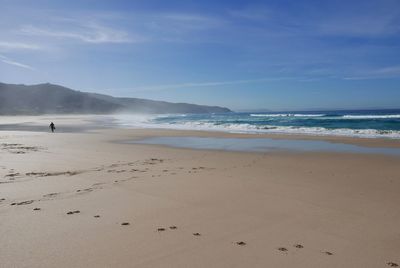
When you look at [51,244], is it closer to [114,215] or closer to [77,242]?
[77,242]

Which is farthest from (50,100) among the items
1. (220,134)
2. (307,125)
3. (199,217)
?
(199,217)

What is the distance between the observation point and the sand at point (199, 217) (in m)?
3.79

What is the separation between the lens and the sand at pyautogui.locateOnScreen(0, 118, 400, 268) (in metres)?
3.79

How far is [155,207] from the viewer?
570cm

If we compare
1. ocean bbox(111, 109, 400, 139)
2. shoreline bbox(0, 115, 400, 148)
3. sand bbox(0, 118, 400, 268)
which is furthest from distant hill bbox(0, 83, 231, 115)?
sand bbox(0, 118, 400, 268)

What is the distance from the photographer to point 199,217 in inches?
204

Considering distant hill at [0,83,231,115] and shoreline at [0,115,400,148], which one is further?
distant hill at [0,83,231,115]

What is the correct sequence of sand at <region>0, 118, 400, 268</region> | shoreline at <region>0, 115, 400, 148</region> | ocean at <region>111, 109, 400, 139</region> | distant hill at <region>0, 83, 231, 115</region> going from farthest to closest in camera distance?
distant hill at <region>0, 83, 231, 115</region> → ocean at <region>111, 109, 400, 139</region> → shoreline at <region>0, 115, 400, 148</region> → sand at <region>0, 118, 400, 268</region>

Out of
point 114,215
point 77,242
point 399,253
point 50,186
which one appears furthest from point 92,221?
point 399,253

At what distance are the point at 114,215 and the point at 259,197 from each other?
281cm

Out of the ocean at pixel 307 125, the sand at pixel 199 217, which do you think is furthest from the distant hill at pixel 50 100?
the sand at pixel 199 217

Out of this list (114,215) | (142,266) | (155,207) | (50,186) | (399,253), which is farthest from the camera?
(50,186)

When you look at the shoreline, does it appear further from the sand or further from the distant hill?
the distant hill

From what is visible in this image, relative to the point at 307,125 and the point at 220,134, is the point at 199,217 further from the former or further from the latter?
the point at 307,125
